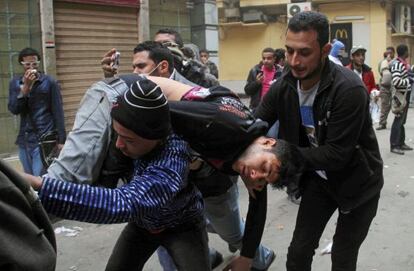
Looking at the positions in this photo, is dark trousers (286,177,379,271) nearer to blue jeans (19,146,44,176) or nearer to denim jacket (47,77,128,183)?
denim jacket (47,77,128,183)

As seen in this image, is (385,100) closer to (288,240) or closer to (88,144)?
(288,240)

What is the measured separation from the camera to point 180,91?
7.84 ft

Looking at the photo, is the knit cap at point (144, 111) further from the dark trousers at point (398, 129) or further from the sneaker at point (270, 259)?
the dark trousers at point (398, 129)

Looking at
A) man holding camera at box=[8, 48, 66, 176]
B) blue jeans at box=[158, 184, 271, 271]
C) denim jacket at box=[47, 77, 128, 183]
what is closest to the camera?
denim jacket at box=[47, 77, 128, 183]

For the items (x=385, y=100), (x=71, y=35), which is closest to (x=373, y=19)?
(x=385, y=100)

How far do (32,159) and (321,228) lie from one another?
364 centimetres

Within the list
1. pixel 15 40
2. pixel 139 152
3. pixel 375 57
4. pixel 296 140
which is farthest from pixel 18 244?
pixel 375 57

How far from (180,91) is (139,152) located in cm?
44

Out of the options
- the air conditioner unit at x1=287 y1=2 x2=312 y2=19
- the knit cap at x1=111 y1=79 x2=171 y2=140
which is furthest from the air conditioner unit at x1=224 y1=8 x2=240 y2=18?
the knit cap at x1=111 y1=79 x2=171 y2=140

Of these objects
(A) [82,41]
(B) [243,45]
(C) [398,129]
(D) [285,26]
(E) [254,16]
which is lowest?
(C) [398,129]

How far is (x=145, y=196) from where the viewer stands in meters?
1.85

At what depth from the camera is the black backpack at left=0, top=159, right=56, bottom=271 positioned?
41.1 inches

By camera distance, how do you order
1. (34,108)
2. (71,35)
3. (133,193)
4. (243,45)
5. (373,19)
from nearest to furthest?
1. (133,193)
2. (34,108)
3. (71,35)
4. (373,19)
5. (243,45)

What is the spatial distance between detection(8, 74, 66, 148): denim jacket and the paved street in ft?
3.32
